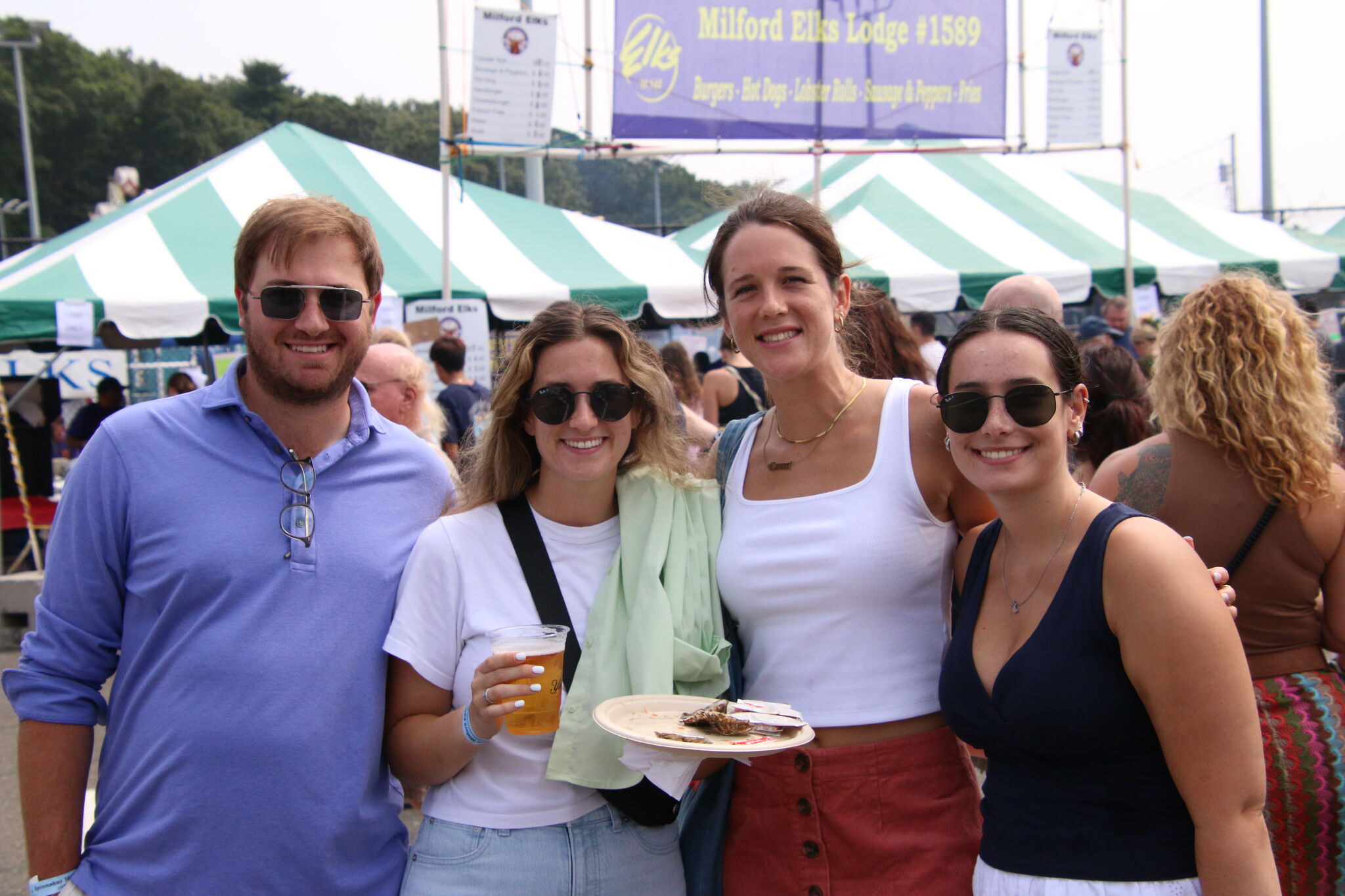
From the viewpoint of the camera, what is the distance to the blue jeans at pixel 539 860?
74.9 inches

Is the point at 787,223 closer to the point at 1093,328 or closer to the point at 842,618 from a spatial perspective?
the point at 842,618

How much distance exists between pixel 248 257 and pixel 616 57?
20.2ft

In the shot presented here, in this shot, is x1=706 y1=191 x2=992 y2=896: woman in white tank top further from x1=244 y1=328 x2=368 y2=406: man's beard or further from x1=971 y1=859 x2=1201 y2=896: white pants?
x1=244 y1=328 x2=368 y2=406: man's beard

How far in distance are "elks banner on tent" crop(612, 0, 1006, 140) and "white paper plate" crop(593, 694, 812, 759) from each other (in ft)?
21.3

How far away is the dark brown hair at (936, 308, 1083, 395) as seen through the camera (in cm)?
183

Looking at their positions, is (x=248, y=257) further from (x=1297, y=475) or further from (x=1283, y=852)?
(x=1283, y=852)

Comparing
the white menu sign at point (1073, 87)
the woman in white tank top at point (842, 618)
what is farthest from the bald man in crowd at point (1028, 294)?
the white menu sign at point (1073, 87)

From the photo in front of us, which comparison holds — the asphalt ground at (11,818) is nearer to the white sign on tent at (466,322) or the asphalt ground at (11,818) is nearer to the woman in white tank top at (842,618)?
the woman in white tank top at (842,618)

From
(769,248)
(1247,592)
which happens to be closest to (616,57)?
(769,248)

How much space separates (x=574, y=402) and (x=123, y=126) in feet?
194

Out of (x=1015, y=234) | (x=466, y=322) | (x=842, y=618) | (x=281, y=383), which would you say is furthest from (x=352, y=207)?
(x=842, y=618)

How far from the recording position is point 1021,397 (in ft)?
5.81

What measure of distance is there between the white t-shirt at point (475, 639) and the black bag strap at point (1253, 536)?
5.43ft

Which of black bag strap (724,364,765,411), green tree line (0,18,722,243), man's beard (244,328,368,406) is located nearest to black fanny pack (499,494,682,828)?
man's beard (244,328,368,406)
